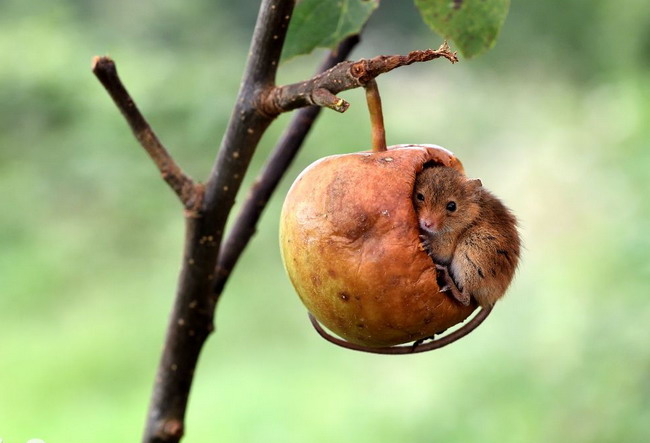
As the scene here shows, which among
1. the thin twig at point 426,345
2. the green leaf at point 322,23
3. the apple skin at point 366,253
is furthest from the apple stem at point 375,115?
the green leaf at point 322,23

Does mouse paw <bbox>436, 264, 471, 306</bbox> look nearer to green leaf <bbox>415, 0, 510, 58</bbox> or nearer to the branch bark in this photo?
the branch bark

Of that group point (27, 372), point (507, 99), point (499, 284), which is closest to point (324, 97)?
point (499, 284)

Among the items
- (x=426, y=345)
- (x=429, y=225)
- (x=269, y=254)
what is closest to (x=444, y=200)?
(x=429, y=225)

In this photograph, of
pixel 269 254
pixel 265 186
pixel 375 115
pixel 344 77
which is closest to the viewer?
pixel 344 77

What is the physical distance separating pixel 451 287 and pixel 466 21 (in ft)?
1.77

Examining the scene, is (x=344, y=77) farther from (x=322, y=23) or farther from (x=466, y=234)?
(x=322, y=23)

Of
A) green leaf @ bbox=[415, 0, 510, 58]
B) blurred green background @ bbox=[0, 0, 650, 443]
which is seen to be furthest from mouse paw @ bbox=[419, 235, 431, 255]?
blurred green background @ bbox=[0, 0, 650, 443]

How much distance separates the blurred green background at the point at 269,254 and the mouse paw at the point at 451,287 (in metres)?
2.69

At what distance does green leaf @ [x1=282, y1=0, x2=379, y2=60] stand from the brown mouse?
15.4 inches

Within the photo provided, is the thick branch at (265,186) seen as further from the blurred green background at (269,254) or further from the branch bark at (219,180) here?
the blurred green background at (269,254)

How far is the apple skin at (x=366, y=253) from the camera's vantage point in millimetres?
989

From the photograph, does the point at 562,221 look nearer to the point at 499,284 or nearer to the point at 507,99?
the point at 507,99

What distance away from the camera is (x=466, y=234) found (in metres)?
1.15

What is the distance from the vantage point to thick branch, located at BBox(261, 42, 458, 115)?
831mm
